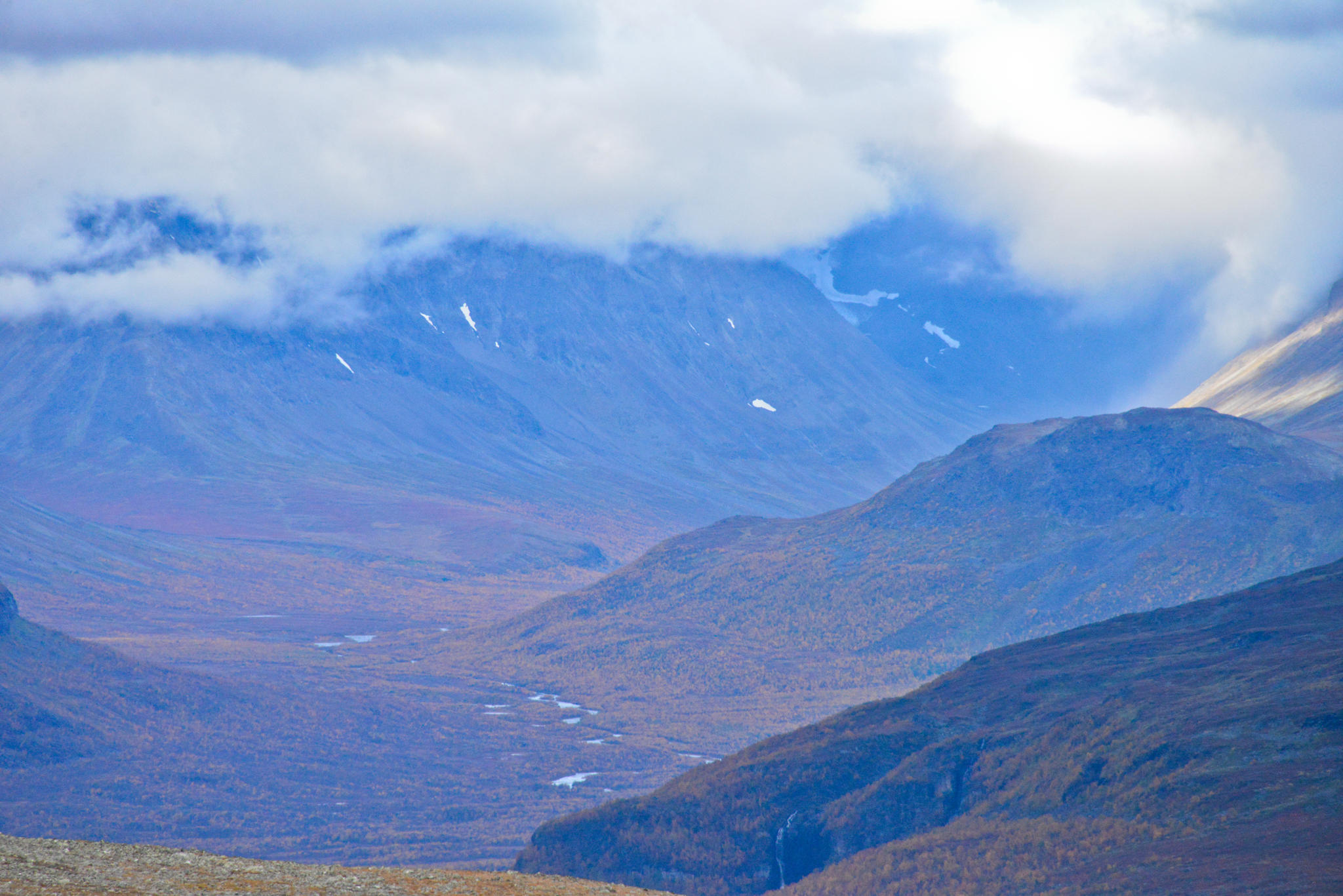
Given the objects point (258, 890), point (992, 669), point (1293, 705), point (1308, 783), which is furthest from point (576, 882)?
point (992, 669)

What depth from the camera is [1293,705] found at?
2060 inches

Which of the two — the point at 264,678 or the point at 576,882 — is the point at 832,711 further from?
the point at 576,882

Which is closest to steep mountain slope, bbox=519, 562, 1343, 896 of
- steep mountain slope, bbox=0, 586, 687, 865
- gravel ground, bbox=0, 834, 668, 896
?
steep mountain slope, bbox=0, 586, 687, 865

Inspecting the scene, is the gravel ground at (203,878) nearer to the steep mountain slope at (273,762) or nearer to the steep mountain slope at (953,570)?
the steep mountain slope at (273,762)

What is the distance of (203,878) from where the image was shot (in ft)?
104

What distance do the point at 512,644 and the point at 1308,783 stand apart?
113205 millimetres

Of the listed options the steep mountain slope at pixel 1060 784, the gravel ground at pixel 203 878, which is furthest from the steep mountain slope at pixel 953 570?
the gravel ground at pixel 203 878

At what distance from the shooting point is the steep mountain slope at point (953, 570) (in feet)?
420

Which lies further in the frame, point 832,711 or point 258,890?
point 832,711

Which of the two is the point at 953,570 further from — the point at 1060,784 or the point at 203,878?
the point at 203,878

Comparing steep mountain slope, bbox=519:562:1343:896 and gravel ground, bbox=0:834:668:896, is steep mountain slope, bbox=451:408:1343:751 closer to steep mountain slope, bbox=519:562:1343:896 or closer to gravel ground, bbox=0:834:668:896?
steep mountain slope, bbox=519:562:1343:896

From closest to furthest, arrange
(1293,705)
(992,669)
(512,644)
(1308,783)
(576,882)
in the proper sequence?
(576,882)
(1308,783)
(1293,705)
(992,669)
(512,644)

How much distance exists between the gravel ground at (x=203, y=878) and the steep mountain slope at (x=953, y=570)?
80.2m

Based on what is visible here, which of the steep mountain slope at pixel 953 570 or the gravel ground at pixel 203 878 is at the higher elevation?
the steep mountain slope at pixel 953 570
